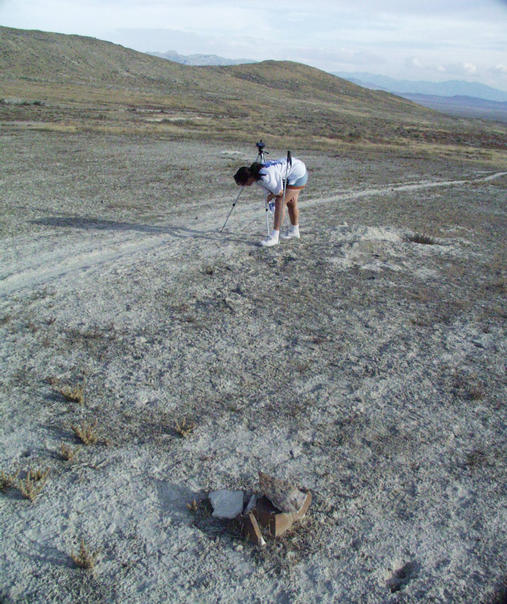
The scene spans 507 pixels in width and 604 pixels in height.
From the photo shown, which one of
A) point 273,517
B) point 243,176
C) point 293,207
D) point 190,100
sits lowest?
point 273,517

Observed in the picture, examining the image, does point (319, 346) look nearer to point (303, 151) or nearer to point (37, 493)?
point (37, 493)

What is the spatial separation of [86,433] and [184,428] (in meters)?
0.74

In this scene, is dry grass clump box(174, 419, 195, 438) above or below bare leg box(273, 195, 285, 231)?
below

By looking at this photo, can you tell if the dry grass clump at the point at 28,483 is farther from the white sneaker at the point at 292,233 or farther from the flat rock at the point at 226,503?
the white sneaker at the point at 292,233

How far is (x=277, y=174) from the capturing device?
7789 mm

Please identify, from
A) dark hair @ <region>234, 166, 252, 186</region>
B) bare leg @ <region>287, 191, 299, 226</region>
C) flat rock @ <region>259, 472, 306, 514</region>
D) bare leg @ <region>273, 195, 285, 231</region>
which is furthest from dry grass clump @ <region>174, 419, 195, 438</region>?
bare leg @ <region>287, 191, 299, 226</region>

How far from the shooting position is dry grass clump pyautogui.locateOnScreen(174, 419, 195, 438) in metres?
4.00

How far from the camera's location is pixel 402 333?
5.87 m

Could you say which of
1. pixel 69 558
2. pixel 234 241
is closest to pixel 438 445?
pixel 69 558

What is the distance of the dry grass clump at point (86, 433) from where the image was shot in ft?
12.7

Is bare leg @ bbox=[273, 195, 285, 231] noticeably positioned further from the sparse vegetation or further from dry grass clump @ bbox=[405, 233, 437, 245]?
the sparse vegetation

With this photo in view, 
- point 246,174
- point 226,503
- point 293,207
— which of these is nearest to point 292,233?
point 293,207

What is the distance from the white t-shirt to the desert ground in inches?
42.2

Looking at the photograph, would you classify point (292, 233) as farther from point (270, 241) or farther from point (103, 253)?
point (103, 253)
